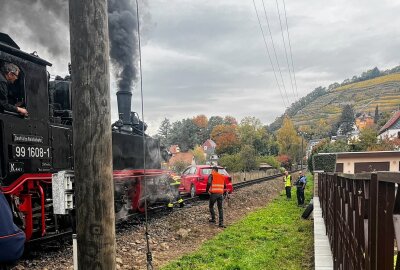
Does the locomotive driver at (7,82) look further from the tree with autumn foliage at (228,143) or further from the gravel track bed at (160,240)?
the tree with autumn foliage at (228,143)

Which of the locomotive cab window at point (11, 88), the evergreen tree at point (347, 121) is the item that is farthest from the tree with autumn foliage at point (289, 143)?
the locomotive cab window at point (11, 88)

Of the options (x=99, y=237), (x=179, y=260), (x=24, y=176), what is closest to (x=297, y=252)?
(x=179, y=260)

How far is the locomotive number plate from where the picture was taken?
21.4ft

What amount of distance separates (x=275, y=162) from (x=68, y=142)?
6347 centimetres

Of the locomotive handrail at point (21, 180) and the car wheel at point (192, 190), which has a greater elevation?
the locomotive handrail at point (21, 180)

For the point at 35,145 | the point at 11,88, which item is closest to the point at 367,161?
the point at 35,145

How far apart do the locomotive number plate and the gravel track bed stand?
5.89 ft

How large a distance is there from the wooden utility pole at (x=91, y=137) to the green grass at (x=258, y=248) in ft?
14.6

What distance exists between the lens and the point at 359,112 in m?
182

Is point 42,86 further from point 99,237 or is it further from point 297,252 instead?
point 297,252

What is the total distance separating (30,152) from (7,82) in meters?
1.23

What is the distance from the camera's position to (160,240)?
9664 mm

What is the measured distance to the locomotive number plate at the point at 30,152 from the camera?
21.4ft

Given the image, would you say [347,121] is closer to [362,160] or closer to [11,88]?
[362,160]
